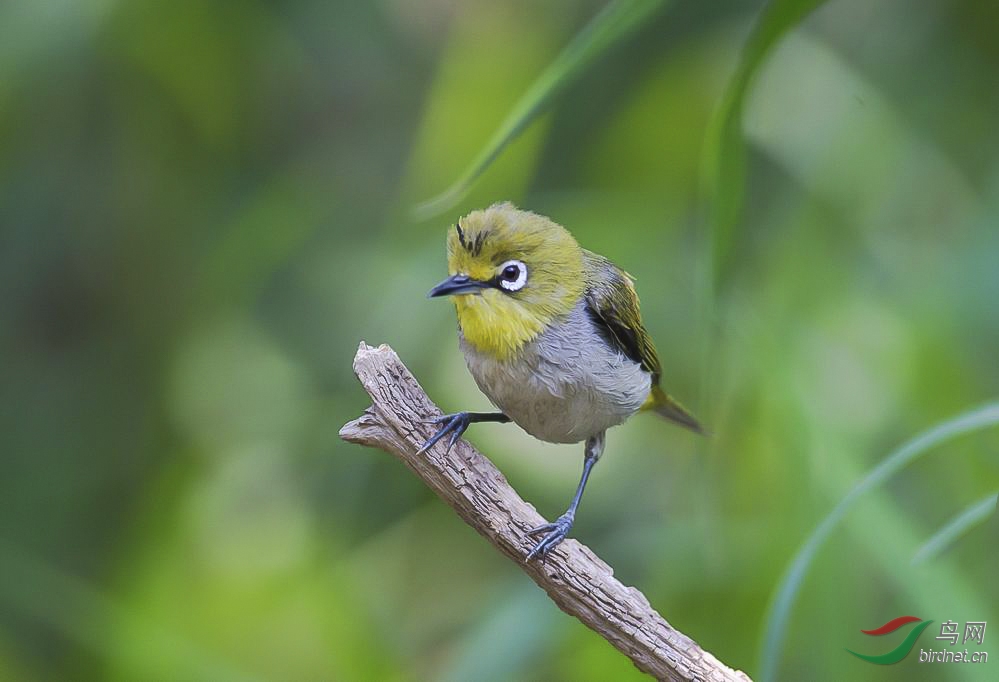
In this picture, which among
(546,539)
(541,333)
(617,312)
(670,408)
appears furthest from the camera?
(670,408)

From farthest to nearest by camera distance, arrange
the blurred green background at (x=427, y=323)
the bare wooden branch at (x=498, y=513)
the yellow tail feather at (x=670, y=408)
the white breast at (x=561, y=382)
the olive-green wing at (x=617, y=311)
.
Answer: the blurred green background at (x=427, y=323) < the yellow tail feather at (x=670, y=408) < the olive-green wing at (x=617, y=311) < the white breast at (x=561, y=382) < the bare wooden branch at (x=498, y=513)

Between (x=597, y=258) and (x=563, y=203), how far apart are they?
1.61m

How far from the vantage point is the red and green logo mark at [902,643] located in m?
2.80

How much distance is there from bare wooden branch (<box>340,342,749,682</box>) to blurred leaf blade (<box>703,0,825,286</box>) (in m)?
0.67

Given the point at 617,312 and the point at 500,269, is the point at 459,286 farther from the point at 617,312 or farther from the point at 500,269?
the point at 617,312

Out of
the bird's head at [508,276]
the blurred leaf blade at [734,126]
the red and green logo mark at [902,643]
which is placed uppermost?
the blurred leaf blade at [734,126]

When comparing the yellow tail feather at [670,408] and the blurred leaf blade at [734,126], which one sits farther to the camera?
the yellow tail feather at [670,408]

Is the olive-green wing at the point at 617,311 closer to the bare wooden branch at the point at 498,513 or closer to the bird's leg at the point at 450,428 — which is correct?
the bird's leg at the point at 450,428

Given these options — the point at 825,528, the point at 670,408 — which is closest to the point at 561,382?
the point at 825,528

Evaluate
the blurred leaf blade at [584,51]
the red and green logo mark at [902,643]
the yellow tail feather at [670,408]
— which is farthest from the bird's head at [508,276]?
the red and green logo mark at [902,643]

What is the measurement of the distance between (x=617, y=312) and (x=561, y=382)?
0.32 meters

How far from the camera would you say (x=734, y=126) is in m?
2.30

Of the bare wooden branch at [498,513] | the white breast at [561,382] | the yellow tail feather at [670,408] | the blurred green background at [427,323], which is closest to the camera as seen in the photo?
the bare wooden branch at [498,513]

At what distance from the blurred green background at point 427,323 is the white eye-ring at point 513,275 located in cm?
57
